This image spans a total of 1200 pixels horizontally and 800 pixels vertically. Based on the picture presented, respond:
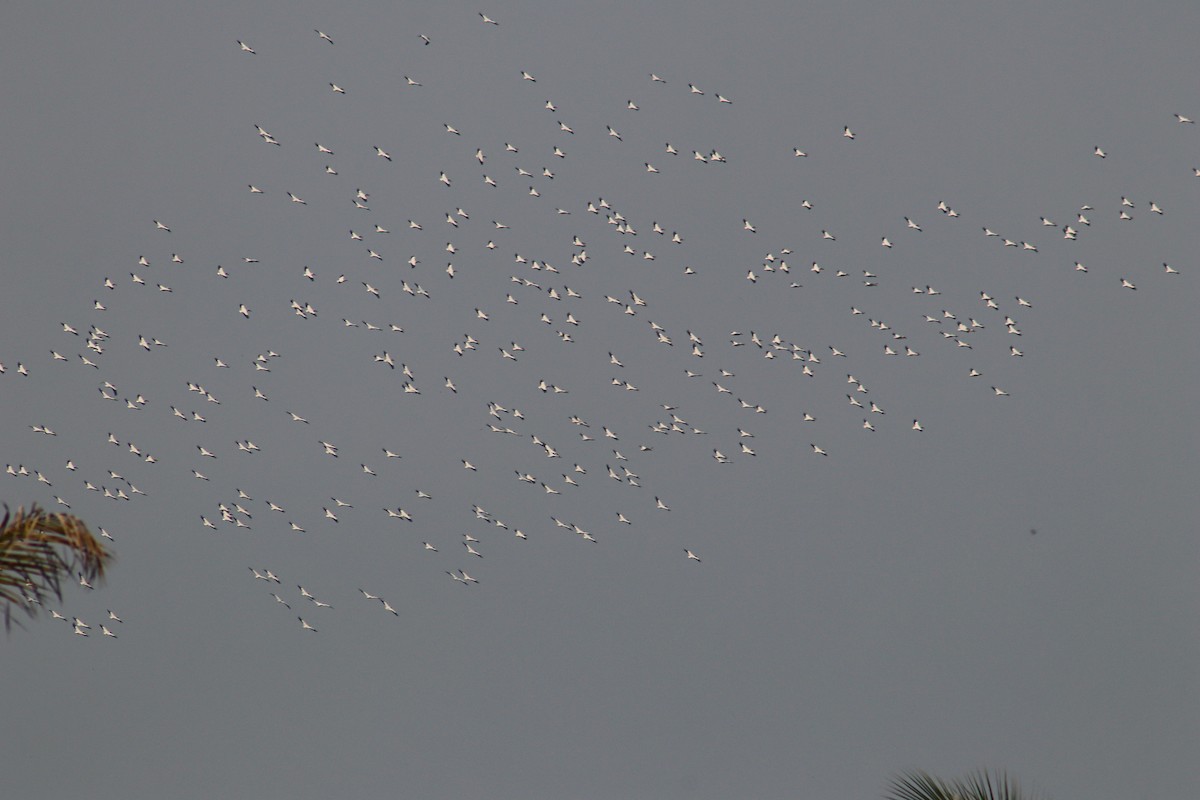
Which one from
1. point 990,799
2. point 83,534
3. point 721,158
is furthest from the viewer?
point 721,158

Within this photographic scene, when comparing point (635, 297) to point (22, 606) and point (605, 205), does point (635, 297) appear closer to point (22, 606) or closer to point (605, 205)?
point (605, 205)

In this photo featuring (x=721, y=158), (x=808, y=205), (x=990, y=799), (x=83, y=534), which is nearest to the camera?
(x=83, y=534)

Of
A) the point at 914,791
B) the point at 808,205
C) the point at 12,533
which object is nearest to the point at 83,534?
the point at 12,533

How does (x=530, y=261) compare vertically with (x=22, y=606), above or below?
above

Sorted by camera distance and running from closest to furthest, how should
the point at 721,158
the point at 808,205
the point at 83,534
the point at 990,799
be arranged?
the point at 83,534 < the point at 990,799 < the point at 808,205 < the point at 721,158

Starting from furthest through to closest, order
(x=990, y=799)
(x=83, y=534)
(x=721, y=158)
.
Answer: (x=721, y=158) < (x=990, y=799) < (x=83, y=534)

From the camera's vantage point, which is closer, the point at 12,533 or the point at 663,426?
the point at 12,533

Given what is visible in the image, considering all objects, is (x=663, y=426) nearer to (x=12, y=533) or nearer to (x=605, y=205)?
(x=605, y=205)

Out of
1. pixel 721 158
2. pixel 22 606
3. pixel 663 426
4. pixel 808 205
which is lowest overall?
pixel 22 606

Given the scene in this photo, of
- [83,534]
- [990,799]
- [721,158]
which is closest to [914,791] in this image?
[990,799]
